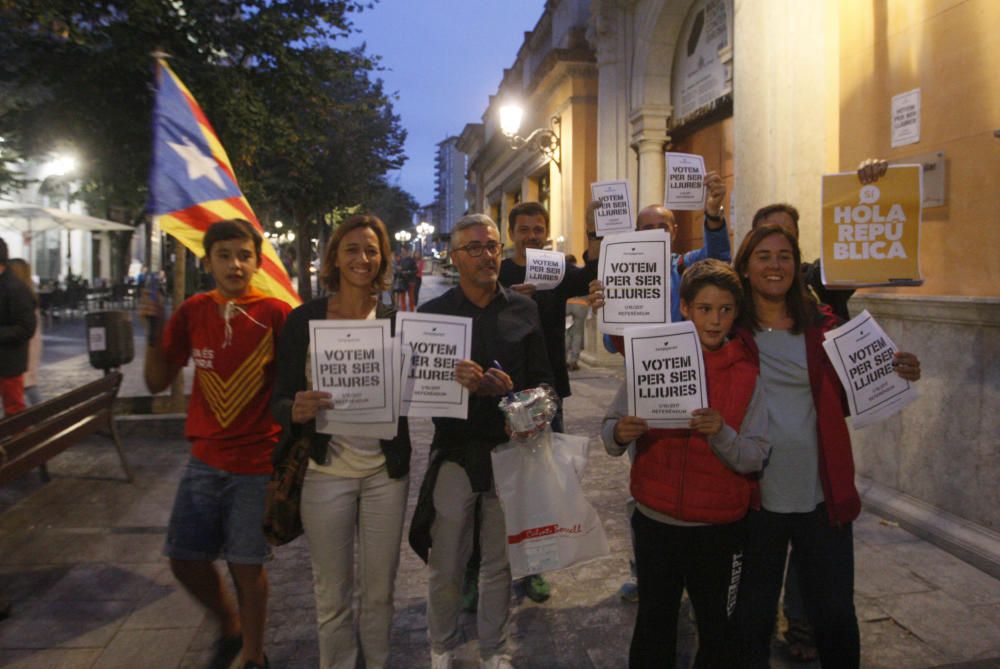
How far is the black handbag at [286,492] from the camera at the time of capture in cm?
281

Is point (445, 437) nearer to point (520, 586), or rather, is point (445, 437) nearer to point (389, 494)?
point (389, 494)

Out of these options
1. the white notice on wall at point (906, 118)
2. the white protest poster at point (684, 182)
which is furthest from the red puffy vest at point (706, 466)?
the white notice on wall at point (906, 118)

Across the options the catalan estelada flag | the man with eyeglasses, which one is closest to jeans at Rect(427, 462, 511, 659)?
the man with eyeglasses

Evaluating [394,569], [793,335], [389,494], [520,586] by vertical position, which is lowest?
[520,586]

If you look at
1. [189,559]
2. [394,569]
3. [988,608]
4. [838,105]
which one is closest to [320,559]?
[394,569]

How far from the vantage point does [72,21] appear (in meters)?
8.26

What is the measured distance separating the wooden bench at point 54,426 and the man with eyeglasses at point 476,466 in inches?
114

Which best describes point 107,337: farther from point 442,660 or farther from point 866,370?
point 866,370

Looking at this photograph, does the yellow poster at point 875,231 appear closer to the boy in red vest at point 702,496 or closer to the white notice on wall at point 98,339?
the boy in red vest at point 702,496

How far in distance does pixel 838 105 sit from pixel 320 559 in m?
5.25

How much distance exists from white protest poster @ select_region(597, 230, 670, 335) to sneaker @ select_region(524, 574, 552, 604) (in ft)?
5.22

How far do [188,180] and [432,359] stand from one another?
2.07m

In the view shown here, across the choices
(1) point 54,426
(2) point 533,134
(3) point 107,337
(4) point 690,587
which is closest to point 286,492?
(4) point 690,587

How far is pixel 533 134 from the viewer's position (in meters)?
13.4
